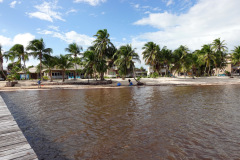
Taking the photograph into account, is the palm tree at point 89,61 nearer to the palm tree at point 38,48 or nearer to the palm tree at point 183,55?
the palm tree at point 38,48

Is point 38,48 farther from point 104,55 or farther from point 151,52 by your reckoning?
point 151,52

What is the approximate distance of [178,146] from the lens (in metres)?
5.29

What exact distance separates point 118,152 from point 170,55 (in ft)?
180

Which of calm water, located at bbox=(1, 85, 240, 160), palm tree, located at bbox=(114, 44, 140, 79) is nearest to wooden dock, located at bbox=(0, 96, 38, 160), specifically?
calm water, located at bbox=(1, 85, 240, 160)

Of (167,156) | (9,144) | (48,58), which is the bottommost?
(167,156)

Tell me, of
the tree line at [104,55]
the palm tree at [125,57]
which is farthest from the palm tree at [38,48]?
the palm tree at [125,57]

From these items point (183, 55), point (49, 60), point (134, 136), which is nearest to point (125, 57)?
point (49, 60)

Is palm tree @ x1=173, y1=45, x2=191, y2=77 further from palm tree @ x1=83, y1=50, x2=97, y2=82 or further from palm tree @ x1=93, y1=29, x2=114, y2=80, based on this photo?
palm tree @ x1=83, y1=50, x2=97, y2=82

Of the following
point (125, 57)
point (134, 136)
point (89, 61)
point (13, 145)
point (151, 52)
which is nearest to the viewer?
point (13, 145)

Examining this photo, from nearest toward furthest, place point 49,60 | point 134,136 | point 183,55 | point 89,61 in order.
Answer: point 134,136 < point 89,61 < point 49,60 < point 183,55

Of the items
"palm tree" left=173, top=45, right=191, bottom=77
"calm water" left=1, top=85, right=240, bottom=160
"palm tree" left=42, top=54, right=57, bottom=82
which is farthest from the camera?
"palm tree" left=173, top=45, right=191, bottom=77

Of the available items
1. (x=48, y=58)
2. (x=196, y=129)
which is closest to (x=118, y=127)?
(x=196, y=129)

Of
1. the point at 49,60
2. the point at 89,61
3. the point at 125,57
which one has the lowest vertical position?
the point at 89,61

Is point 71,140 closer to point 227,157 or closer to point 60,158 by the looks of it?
point 60,158
